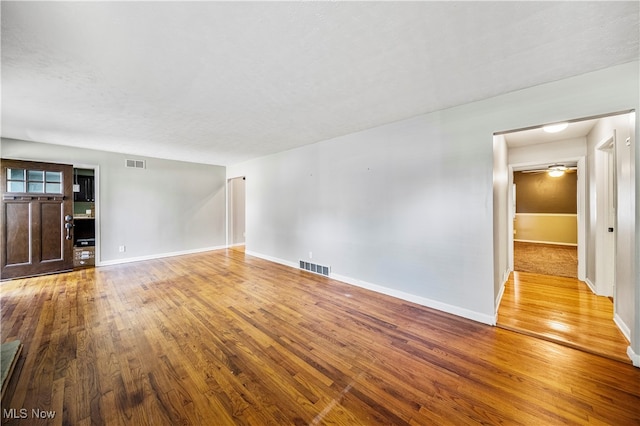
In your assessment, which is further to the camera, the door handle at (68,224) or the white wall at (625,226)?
the door handle at (68,224)

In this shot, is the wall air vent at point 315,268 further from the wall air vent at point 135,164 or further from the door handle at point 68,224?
the door handle at point 68,224

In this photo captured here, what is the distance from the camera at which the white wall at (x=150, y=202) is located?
4891mm

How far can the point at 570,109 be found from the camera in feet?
7.02

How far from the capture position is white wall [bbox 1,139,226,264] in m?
4.89

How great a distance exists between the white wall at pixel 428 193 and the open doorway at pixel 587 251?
0.88ft

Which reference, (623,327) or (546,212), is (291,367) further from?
(546,212)

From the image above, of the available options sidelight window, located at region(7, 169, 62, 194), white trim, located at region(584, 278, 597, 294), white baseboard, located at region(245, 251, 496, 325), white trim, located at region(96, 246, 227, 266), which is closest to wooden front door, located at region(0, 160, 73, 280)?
sidelight window, located at region(7, 169, 62, 194)

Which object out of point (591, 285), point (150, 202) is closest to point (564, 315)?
point (591, 285)

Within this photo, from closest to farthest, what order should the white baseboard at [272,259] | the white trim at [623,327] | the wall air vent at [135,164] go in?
the white trim at [623,327] → the white baseboard at [272,259] → the wall air vent at [135,164]

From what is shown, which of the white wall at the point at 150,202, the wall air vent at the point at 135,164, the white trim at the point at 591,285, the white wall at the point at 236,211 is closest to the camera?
the white trim at the point at 591,285

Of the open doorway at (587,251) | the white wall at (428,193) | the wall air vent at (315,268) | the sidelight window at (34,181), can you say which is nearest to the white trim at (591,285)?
the open doorway at (587,251)

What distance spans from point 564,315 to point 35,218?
8.47 m
